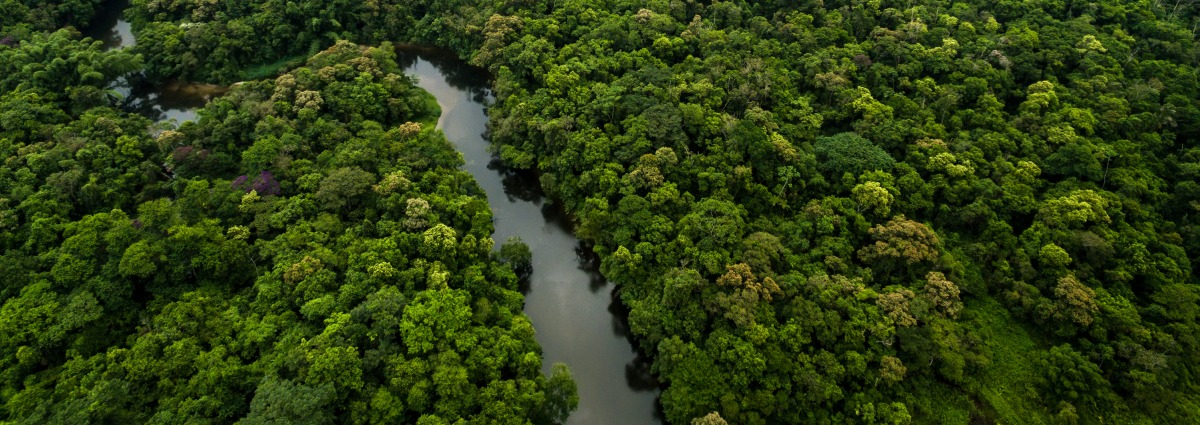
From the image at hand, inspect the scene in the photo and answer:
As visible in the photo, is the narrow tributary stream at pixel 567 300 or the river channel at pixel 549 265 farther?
the river channel at pixel 549 265

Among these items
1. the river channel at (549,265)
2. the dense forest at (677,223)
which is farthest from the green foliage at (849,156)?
the river channel at (549,265)

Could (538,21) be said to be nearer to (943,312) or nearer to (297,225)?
(297,225)

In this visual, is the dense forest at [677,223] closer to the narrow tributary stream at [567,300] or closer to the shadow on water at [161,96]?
the shadow on water at [161,96]

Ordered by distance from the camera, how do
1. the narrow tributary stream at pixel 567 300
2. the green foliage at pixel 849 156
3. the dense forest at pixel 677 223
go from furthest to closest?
1. the green foliage at pixel 849 156
2. the narrow tributary stream at pixel 567 300
3. the dense forest at pixel 677 223

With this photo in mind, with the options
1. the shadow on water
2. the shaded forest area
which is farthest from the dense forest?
the shadow on water

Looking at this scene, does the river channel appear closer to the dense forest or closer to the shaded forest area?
the dense forest

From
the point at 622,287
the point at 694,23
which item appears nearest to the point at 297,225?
the point at 622,287

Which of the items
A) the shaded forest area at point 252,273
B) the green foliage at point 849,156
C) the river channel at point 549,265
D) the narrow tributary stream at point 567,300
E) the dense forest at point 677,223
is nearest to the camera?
the shaded forest area at point 252,273
